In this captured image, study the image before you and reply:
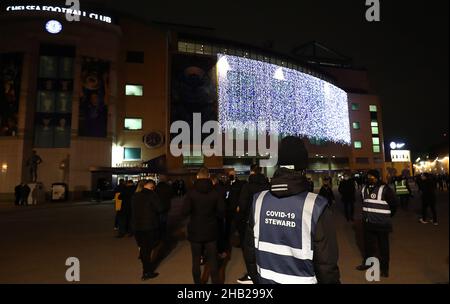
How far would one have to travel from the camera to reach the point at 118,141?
110ft

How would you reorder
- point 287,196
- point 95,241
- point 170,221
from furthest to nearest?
point 170,221 → point 95,241 → point 287,196

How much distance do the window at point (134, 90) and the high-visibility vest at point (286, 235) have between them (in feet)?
115

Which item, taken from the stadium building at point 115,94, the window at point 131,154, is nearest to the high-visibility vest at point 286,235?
the stadium building at point 115,94

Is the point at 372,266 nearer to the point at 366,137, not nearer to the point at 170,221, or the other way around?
the point at 170,221

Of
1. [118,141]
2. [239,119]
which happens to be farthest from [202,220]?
[239,119]

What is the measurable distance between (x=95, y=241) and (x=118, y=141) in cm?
2585

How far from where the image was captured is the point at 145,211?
5.97 m

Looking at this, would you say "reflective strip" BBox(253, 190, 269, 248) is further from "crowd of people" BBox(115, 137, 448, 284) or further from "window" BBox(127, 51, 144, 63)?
Answer: "window" BBox(127, 51, 144, 63)

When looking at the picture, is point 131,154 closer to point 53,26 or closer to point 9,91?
point 9,91

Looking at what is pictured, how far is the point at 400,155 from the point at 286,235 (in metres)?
110

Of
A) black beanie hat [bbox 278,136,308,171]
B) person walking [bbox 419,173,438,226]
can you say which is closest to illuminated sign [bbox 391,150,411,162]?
person walking [bbox 419,173,438,226]

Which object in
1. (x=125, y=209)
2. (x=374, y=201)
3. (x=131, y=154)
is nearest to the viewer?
(x=374, y=201)

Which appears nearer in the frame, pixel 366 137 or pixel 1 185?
pixel 1 185

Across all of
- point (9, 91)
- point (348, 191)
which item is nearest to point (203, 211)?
point (348, 191)
